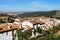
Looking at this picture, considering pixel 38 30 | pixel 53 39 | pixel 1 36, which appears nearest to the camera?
pixel 53 39

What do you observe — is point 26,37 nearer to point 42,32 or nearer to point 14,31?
point 14,31

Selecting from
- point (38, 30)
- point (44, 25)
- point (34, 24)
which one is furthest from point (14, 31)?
point (44, 25)

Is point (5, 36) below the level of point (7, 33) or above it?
below

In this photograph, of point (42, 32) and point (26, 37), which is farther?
point (42, 32)

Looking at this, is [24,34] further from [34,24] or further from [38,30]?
[34,24]

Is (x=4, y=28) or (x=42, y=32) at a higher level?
(x=4, y=28)

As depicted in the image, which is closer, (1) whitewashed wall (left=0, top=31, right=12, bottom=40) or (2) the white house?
(1) whitewashed wall (left=0, top=31, right=12, bottom=40)

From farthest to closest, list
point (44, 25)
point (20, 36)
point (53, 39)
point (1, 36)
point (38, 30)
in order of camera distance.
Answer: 1. point (44, 25)
2. point (38, 30)
3. point (20, 36)
4. point (1, 36)
5. point (53, 39)

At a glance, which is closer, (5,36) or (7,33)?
(5,36)

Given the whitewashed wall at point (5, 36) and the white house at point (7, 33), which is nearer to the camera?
the whitewashed wall at point (5, 36)
